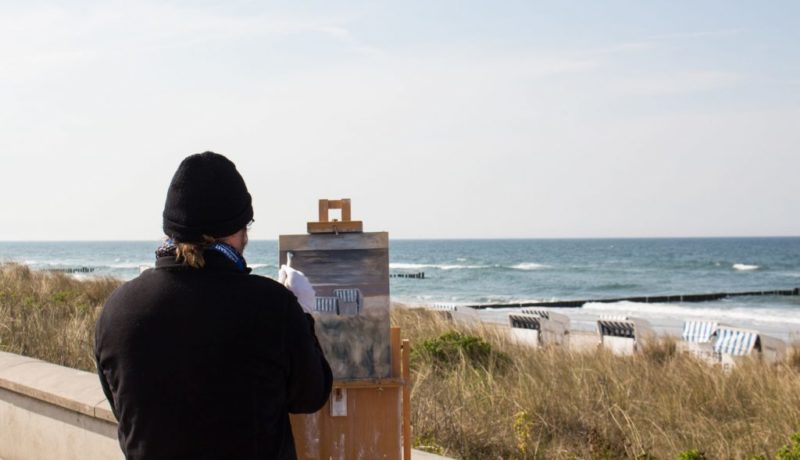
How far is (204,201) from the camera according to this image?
8.28 ft

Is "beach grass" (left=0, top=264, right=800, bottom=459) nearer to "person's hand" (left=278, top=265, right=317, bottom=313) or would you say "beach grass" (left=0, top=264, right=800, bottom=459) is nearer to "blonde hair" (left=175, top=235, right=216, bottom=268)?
"person's hand" (left=278, top=265, right=317, bottom=313)

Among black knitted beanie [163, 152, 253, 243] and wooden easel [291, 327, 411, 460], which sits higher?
black knitted beanie [163, 152, 253, 243]

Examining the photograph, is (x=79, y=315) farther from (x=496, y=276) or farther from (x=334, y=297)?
(x=496, y=276)

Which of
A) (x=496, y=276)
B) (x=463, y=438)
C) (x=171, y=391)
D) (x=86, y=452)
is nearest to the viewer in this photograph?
(x=171, y=391)

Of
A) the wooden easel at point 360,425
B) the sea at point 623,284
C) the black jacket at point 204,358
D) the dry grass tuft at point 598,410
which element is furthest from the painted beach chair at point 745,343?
the black jacket at point 204,358

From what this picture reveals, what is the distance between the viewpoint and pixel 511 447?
547 cm

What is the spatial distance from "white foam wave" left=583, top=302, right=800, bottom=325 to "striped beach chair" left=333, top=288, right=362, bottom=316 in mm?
36150

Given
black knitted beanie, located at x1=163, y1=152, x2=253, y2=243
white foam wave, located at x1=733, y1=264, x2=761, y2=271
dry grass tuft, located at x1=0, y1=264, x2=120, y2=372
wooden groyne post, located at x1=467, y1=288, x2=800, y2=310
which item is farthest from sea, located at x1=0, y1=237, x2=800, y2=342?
black knitted beanie, located at x1=163, y1=152, x2=253, y2=243

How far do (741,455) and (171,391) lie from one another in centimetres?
442

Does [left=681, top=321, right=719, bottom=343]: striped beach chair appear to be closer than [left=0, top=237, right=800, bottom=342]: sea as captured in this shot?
Yes

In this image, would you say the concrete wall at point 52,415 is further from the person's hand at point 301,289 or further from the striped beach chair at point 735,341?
the striped beach chair at point 735,341

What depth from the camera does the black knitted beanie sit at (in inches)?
99.3

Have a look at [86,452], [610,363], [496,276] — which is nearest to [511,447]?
[86,452]

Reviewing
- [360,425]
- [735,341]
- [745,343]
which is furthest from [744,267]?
[360,425]
